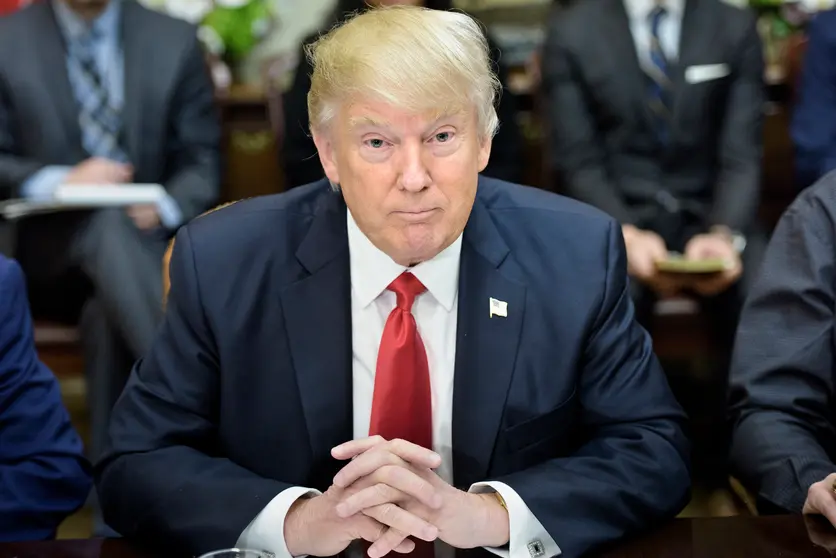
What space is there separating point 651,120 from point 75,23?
1.89 m

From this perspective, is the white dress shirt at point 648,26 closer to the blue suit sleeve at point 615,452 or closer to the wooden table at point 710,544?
the blue suit sleeve at point 615,452

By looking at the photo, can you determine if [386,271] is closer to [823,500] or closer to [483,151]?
[483,151]

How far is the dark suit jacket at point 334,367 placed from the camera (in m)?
1.80

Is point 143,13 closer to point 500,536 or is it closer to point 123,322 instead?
point 123,322

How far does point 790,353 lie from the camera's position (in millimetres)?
1923

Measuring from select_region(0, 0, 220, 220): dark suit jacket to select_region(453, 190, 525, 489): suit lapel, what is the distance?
6.03 feet

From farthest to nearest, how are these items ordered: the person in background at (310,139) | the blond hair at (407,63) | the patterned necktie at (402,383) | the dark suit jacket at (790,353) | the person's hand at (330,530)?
the person in background at (310,139) < the dark suit jacket at (790,353) < the patterned necktie at (402,383) < the blond hair at (407,63) < the person's hand at (330,530)

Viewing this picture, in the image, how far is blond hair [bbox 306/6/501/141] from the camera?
1649mm

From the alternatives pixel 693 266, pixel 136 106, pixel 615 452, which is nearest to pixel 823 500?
pixel 615 452

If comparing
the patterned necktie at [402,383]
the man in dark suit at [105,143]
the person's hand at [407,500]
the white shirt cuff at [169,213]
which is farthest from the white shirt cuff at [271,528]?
the white shirt cuff at [169,213]

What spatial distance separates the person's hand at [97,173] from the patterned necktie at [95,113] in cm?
16

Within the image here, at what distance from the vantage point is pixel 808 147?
3.74 m

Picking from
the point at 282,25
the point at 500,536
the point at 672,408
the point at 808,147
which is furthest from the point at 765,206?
the point at 500,536

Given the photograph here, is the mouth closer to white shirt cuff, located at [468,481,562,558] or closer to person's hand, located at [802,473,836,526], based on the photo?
white shirt cuff, located at [468,481,562,558]
